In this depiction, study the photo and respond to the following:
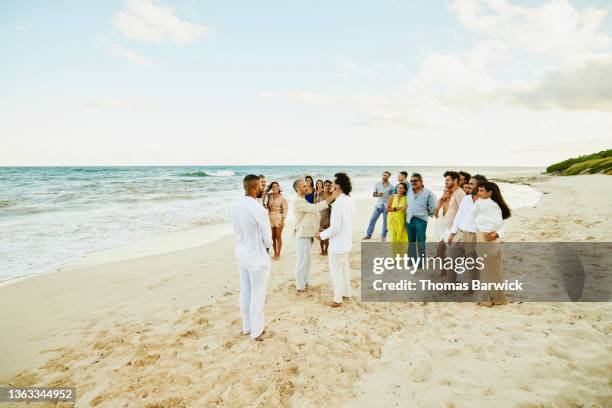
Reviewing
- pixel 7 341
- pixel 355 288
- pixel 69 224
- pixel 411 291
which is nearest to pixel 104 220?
pixel 69 224

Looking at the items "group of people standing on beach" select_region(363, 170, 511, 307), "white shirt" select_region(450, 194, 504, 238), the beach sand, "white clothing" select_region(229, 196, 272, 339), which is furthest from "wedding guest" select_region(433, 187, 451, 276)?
"white clothing" select_region(229, 196, 272, 339)

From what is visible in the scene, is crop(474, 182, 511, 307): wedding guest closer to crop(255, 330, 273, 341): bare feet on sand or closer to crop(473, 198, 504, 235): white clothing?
crop(473, 198, 504, 235): white clothing

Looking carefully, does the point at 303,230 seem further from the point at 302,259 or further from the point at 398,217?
the point at 398,217

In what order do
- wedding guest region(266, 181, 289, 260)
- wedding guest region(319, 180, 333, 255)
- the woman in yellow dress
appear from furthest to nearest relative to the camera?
wedding guest region(266, 181, 289, 260) → wedding guest region(319, 180, 333, 255) → the woman in yellow dress

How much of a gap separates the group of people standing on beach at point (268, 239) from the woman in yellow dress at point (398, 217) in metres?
1.36

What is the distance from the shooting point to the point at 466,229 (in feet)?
16.4

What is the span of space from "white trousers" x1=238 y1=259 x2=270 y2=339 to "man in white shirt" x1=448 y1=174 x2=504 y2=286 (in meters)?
3.13

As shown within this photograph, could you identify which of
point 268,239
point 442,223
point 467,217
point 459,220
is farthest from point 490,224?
point 268,239

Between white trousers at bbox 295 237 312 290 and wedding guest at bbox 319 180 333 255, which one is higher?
wedding guest at bbox 319 180 333 255

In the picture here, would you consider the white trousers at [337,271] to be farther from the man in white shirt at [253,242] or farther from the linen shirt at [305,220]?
the man in white shirt at [253,242]

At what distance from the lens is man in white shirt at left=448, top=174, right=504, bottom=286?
4.84 metres

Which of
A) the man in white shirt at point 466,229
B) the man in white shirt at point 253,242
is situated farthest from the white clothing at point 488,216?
the man in white shirt at point 253,242

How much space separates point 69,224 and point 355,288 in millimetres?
11929

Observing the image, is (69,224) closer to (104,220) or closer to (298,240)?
(104,220)
